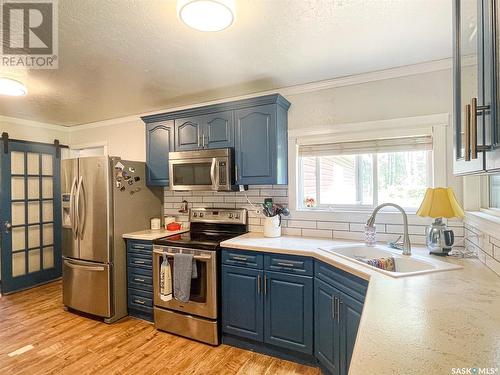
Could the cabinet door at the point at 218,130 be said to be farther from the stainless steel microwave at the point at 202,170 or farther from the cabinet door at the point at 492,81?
the cabinet door at the point at 492,81

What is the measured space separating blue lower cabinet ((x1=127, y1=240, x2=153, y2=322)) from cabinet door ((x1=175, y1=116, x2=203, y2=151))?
108 centimetres

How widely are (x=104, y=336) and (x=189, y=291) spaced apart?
97 cm

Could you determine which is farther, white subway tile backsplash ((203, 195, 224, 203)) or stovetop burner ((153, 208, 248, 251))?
white subway tile backsplash ((203, 195, 224, 203))

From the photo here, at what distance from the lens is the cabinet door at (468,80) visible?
81 cm

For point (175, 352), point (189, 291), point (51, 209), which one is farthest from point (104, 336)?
point (51, 209)

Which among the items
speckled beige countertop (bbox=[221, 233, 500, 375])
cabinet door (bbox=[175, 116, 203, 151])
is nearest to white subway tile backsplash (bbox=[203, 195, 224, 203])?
cabinet door (bbox=[175, 116, 203, 151])

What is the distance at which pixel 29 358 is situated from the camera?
85.0 inches

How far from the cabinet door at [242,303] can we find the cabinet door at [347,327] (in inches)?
27.0

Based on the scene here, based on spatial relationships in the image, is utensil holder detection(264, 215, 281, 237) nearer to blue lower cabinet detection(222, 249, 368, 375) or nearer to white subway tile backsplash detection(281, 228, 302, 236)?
white subway tile backsplash detection(281, 228, 302, 236)

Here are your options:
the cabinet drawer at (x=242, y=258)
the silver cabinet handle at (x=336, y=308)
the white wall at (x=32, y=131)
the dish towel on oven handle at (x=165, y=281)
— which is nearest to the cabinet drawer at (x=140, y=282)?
the dish towel on oven handle at (x=165, y=281)

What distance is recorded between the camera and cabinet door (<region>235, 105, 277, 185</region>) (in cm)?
248

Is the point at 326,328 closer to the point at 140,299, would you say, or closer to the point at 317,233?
the point at 317,233

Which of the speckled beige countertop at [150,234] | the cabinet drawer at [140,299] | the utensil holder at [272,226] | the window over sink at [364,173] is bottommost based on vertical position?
the cabinet drawer at [140,299]

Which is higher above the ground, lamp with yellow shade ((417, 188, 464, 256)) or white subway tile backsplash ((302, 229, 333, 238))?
lamp with yellow shade ((417, 188, 464, 256))
